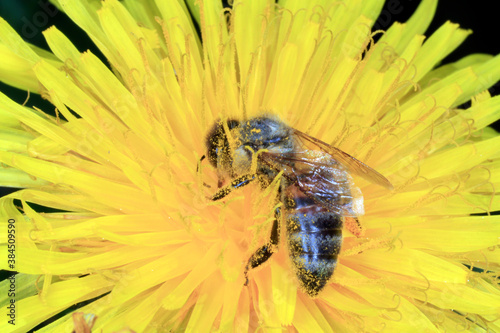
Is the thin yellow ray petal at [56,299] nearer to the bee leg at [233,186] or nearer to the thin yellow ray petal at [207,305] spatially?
the thin yellow ray petal at [207,305]

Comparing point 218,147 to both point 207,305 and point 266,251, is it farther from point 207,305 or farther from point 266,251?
point 207,305

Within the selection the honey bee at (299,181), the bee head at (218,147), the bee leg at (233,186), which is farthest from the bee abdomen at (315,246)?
the bee head at (218,147)

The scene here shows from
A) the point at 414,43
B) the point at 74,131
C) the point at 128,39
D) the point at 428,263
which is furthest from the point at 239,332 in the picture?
the point at 414,43

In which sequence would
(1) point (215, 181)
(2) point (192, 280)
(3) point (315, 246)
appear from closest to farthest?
(3) point (315, 246), (2) point (192, 280), (1) point (215, 181)

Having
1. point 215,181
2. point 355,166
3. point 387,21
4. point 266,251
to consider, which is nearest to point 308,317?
point 266,251

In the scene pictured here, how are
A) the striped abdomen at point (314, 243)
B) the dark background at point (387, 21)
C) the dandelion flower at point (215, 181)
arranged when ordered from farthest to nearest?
the dark background at point (387, 21) < the dandelion flower at point (215, 181) < the striped abdomen at point (314, 243)

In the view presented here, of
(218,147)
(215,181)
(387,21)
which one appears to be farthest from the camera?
(387,21)

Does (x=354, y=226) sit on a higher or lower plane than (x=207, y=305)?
higher

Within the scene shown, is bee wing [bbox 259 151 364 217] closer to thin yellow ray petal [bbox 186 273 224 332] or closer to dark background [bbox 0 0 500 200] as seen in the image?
thin yellow ray petal [bbox 186 273 224 332]
